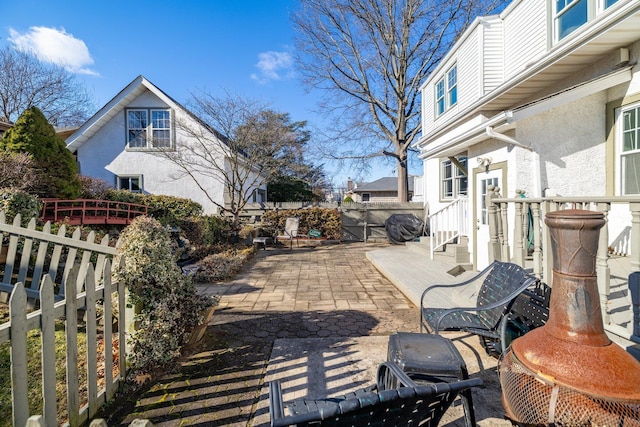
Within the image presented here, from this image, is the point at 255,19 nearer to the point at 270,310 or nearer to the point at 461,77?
the point at 461,77

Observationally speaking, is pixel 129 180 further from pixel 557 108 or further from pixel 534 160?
pixel 557 108

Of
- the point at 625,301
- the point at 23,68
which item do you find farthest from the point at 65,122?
the point at 625,301

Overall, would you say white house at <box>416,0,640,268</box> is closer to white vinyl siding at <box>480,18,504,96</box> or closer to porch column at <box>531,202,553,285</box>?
white vinyl siding at <box>480,18,504,96</box>

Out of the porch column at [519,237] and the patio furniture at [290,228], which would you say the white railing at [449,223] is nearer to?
the porch column at [519,237]

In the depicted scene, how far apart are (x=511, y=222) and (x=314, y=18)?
648 inches

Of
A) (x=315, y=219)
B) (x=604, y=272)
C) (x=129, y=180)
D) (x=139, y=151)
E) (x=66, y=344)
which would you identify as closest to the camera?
(x=66, y=344)

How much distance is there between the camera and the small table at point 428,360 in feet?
6.19

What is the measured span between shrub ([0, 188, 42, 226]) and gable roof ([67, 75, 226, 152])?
8.86 metres

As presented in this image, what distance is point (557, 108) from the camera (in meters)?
5.21

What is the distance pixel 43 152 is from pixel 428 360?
33.2ft

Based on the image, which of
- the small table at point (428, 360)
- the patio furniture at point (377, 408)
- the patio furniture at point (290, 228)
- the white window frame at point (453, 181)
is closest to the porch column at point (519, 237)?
the small table at point (428, 360)

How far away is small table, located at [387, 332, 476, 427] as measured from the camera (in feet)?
6.19

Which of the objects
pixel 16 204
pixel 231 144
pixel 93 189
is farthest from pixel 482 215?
pixel 93 189

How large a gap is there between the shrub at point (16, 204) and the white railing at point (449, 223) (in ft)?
26.0
